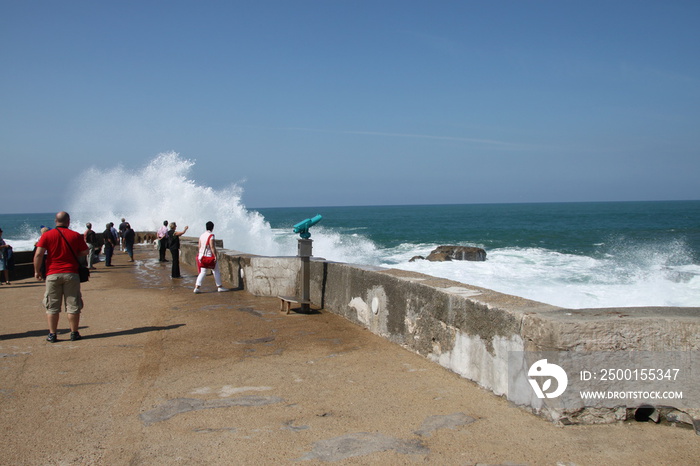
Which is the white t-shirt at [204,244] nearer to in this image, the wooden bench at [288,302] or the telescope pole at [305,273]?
the wooden bench at [288,302]

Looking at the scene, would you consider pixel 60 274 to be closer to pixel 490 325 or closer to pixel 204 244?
pixel 204 244

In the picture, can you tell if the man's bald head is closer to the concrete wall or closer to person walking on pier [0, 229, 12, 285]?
the concrete wall

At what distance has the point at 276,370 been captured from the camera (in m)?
4.60

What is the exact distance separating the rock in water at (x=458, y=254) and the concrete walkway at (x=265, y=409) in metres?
22.9

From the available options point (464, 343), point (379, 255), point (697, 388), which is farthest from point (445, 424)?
point (379, 255)

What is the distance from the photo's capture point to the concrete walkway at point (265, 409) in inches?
117

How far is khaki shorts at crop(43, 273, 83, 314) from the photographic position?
5855 millimetres

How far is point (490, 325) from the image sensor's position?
3.89 meters

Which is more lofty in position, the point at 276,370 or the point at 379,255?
the point at 276,370

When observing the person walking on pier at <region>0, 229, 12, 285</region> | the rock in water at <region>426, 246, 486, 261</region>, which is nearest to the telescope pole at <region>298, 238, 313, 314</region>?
the person walking on pier at <region>0, 229, 12, 285</region>

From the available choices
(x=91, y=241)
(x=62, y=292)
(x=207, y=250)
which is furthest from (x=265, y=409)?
(x=91, y=241)

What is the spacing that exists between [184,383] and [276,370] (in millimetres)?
779

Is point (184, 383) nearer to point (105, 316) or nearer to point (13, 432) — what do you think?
point (13, 432)

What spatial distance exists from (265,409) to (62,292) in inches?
142
